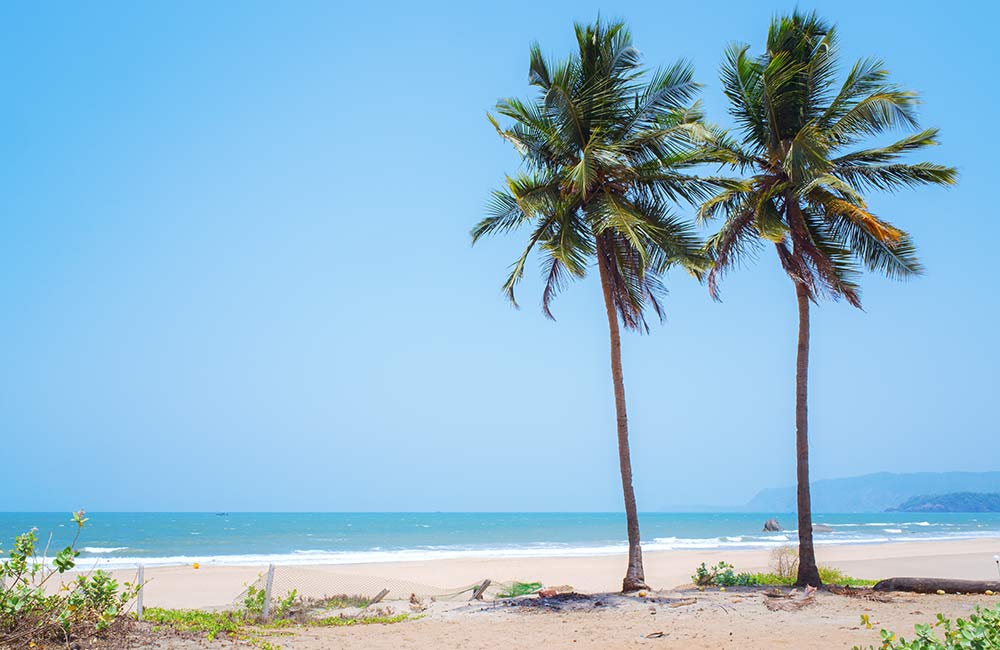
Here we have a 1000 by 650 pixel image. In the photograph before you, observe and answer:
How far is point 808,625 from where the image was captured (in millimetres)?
9609

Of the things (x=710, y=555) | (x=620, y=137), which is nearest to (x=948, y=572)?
(x=710, y=555)

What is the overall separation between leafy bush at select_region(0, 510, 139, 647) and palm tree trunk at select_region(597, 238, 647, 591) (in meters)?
7.91

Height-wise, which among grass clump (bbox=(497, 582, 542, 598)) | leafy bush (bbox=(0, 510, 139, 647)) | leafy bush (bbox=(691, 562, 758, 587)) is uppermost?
leafy bush (bbox=(0, 510, 139, 647))

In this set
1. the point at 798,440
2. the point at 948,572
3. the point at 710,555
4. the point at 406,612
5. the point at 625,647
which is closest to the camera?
the point at 625,647

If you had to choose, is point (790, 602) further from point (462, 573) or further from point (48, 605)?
point (462, 573)

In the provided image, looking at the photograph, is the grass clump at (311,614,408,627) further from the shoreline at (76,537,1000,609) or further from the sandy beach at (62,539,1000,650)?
the shoreline at (76,537,1000,609)

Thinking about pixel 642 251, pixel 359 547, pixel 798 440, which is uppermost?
pixel 642 251

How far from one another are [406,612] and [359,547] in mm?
35888

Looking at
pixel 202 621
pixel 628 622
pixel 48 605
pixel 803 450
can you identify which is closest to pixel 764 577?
pixel 803 450

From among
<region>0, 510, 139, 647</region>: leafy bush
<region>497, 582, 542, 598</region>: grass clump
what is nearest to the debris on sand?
→ <region>497, 582, 542, 598</region>: grass clump

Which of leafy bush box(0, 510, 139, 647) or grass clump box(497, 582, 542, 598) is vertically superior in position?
leafy bush box(0, 510, 139, 647)

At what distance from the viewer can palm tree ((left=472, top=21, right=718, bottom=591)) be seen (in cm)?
1324

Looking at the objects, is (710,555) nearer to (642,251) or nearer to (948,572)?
(948,572)

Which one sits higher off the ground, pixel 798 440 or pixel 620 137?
pixel 620 137
